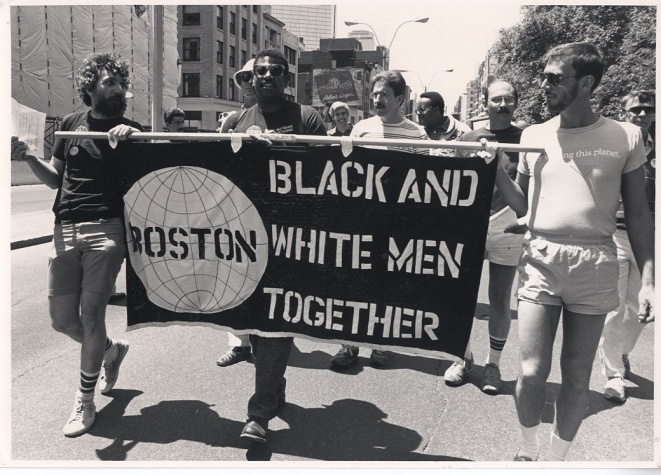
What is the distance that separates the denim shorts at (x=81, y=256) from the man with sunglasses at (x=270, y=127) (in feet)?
3.21

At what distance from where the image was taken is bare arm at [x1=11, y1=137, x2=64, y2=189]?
3283 mm

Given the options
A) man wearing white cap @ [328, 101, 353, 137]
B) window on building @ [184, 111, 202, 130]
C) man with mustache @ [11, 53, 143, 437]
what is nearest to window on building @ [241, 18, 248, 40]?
window on building @ [184, 111, 202, 130]

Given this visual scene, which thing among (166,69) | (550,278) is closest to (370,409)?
(550,278)

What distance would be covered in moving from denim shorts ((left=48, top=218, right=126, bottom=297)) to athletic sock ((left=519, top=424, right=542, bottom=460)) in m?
2.43

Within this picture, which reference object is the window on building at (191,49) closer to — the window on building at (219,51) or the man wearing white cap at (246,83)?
the window on building at (219,51)

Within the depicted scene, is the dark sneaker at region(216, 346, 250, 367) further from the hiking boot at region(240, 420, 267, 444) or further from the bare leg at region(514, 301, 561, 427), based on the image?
the bare leg at region(514, 301, 561, 427)

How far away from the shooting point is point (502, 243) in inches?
163

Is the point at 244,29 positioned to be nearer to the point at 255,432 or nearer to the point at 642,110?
the point at 642,110

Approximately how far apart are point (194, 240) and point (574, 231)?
→ 2035 millimetres

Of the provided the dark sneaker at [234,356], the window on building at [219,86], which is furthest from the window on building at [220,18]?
the dark sneaker at [234,356]

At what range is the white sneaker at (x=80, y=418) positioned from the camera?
3361 millimetres

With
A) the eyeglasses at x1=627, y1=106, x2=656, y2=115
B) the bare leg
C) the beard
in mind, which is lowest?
the bare leg

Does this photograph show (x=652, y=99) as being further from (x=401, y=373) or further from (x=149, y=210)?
(x=149, y=210)

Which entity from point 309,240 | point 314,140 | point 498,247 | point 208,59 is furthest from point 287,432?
point 208,59
